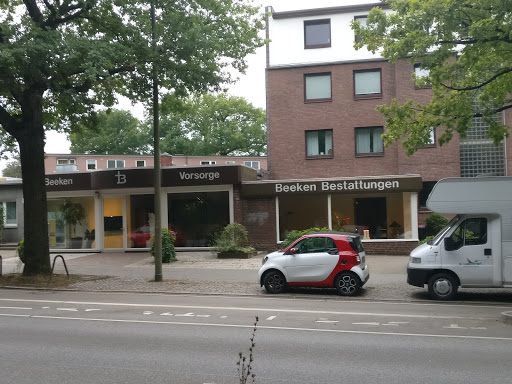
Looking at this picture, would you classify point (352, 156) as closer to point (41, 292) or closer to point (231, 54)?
point (231, 54)

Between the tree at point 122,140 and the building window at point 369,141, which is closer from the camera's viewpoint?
the building window at point 369,141

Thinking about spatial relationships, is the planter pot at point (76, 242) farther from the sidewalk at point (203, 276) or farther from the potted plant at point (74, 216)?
the sidewalk at point (203, 276)

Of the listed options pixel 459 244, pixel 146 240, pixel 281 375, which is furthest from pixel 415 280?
pixel 146 240

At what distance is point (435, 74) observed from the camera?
600 inches

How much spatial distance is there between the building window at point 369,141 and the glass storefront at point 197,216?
8581 millimetres

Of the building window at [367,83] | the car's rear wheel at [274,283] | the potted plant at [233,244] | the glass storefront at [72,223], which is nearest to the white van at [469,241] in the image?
the car's rear wheel at [274,283]

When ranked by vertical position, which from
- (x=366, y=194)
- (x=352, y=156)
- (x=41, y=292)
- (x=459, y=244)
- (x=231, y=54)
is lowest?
(x=41, y=292)

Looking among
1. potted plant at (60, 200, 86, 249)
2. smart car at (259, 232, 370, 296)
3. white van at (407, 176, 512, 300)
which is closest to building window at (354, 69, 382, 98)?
potted plant at (60, 200, 86, 249)

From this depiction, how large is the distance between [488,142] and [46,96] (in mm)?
21111

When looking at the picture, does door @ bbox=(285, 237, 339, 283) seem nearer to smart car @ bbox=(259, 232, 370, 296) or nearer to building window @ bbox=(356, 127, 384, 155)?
smart car @ bbox=(259, 232, 370, 296)

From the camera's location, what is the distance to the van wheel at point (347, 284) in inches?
520

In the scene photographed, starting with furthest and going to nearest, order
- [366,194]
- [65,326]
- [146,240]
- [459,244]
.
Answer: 1. [146,240]
2. [366,194]
3. [459,244]
4. [65,326]

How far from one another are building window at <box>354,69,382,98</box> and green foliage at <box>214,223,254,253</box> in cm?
1080

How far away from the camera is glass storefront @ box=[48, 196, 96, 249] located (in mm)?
25469
